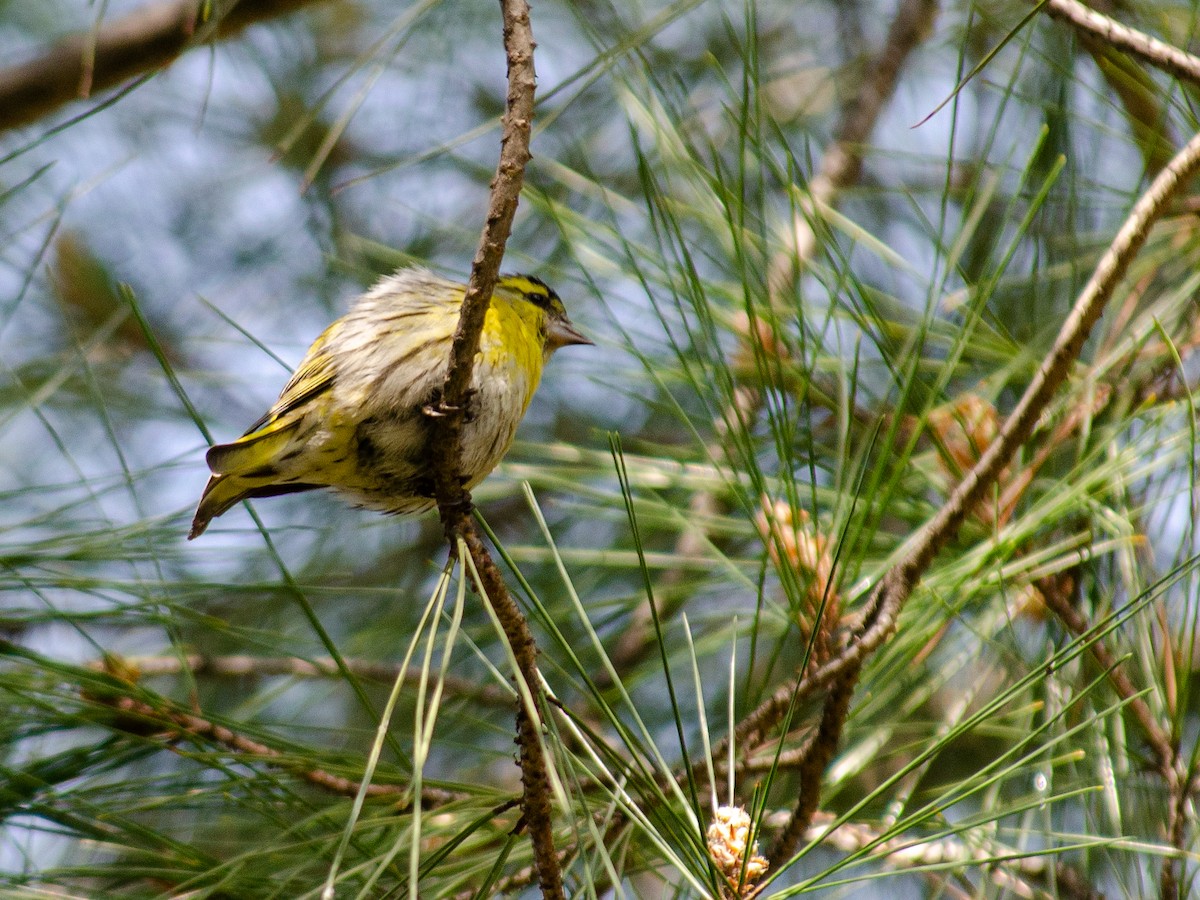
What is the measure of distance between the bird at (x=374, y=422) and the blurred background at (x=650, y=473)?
4.8 inches

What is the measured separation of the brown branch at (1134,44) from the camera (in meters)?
1.49

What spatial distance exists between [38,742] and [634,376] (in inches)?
55.5

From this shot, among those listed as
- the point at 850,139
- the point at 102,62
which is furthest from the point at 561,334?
the point at 102,62

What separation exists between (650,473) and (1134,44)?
102cm

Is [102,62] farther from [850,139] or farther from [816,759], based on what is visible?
[816,759]

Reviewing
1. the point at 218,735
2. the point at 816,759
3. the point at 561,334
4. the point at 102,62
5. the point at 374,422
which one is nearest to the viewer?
the point at 816,759

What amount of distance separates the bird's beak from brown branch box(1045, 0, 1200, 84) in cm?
136

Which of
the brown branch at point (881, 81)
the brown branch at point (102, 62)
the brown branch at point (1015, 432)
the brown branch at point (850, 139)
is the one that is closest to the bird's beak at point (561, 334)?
the brown branch at point (850, 139)

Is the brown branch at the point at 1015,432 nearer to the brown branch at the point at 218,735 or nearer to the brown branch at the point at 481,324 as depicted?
the brown branch at the point at 481,324

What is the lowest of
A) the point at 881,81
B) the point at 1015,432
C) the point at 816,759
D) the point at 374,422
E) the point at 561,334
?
the point at 816,759

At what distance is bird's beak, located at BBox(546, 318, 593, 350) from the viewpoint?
2.65 metres

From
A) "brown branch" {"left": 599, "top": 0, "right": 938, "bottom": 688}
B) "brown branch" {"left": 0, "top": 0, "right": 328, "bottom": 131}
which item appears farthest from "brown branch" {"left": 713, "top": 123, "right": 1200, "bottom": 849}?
"brown branch" {"left": 0, "top": 0, "right": 328, "bottom": 131}

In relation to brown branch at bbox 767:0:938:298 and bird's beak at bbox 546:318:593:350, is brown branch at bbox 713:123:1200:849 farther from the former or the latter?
brown branch at bbox 767:0:938:298

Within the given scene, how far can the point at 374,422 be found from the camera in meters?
2.05
